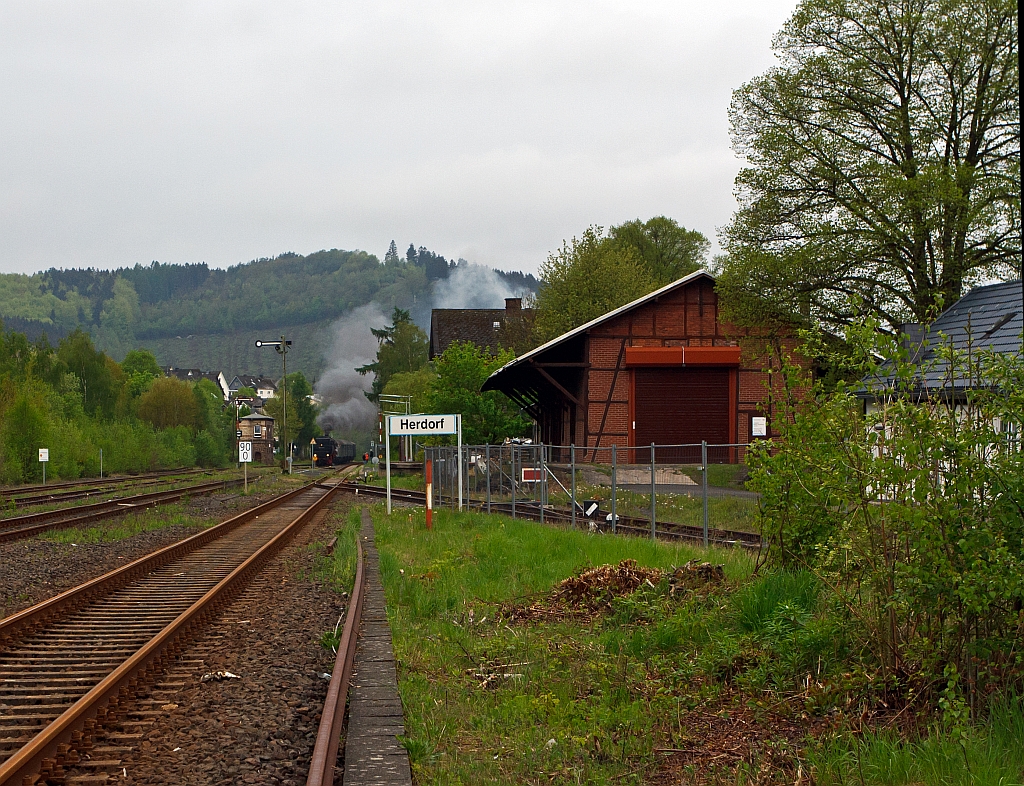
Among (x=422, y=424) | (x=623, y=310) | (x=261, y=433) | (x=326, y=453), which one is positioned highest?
(x=623, y=310)

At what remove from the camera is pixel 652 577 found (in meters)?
10.9

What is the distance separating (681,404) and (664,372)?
4.51 feet

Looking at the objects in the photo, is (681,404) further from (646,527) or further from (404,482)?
(646,527)

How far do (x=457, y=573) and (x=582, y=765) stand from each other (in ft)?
24.8

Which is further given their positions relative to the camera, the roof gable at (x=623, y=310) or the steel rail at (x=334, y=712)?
the roof gable at (x=623, y=310)

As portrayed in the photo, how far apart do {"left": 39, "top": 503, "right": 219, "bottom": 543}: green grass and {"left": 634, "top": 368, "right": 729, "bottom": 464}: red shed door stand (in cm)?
1729

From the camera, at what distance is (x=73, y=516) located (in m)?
26.2

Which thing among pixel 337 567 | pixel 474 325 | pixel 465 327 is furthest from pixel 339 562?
pixel 474 325

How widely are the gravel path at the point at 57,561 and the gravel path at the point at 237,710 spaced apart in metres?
3.32

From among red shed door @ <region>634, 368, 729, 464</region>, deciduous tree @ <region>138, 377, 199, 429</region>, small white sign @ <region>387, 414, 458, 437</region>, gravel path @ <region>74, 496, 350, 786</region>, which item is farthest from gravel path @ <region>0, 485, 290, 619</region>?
deciduous tree @ <region>138, 377, 199, 429</region>

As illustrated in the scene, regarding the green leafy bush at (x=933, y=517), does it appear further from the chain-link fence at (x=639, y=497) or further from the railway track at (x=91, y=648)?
the chain-link fence at (x=639, y=497)

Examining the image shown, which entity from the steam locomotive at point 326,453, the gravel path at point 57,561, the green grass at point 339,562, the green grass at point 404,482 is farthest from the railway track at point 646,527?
the steam locomotive at point 326,453

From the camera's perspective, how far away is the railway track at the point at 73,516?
70.3 ft

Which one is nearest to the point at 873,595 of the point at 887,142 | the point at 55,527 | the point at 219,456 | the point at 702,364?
the point at 55,527
